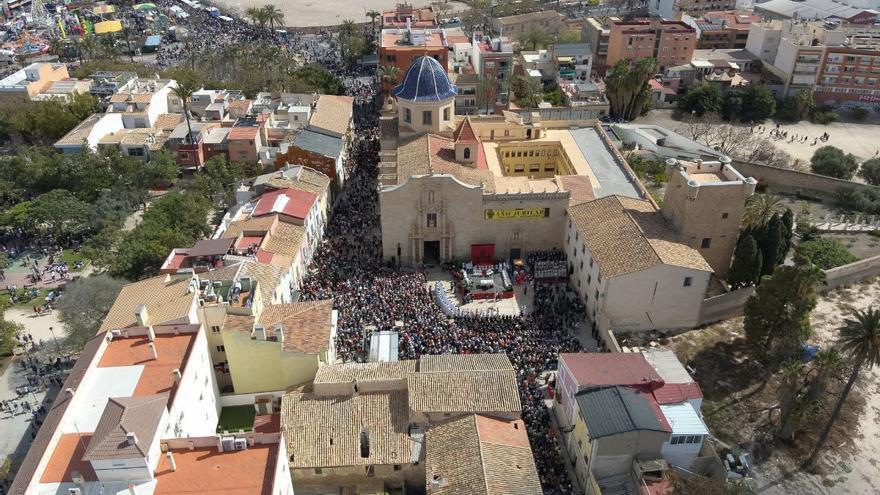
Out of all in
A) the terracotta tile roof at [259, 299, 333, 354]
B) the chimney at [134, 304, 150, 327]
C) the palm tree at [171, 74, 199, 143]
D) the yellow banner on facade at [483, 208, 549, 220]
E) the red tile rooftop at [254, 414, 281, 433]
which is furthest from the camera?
the palm tree at [171, 74, 199, 143]

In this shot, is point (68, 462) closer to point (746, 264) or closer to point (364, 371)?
point (364, 371)

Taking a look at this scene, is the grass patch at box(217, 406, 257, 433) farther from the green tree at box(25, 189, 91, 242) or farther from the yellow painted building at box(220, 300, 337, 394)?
the green tree at box(25, 189, 91, 242)

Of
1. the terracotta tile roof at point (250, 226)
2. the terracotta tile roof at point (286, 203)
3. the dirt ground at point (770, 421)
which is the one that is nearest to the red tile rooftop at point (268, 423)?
the terracotta tile roof at point (250, 226)

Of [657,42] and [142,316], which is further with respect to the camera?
[657,42]

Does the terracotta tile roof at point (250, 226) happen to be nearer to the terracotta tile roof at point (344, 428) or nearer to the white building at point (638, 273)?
the terracotta tile roof at point (344, 428)

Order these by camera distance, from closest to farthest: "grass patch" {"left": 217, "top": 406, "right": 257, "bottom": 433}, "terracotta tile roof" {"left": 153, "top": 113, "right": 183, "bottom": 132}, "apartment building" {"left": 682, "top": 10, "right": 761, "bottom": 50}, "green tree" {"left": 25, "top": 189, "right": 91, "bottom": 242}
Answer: "grass patch" {"left": 217, "top": 406, "right": 257, "bottom": 433} < "green tree" {"left": 25, "top": 189, "right": 91, "bottom": 242} < "terracotta tile roof" {"left": 153, "top": 113, "right": 183, "bottom": 132} < "apartment building" {"left": 682, "top": 10, "right": 761, "bottom": 50}

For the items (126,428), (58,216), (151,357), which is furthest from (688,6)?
(126,428)

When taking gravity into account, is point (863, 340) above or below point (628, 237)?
above

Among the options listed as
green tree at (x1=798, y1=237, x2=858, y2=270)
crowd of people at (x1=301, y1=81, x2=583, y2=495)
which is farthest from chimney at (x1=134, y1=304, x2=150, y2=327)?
green tree at (x1=798, y1=237, x2=858, y2=270)
